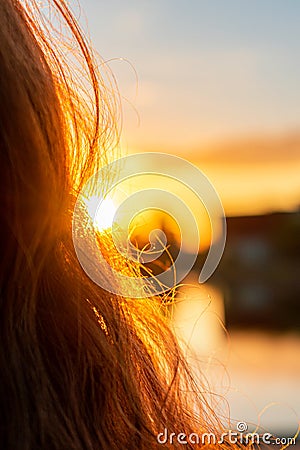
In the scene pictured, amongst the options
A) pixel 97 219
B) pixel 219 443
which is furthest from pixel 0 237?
pixel 219 443

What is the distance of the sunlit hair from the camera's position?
23.3 inches

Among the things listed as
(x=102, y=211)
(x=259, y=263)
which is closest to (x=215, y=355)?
(x=102, y=211)

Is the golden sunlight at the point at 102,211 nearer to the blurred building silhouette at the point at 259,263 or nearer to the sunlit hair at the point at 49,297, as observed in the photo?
the sunlit hair at the point at 49,297

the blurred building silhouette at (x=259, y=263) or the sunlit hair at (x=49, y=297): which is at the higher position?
the blurred building silhouette at (x=259, y=263)

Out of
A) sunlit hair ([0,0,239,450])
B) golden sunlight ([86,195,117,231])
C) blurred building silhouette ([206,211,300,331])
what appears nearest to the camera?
sunlit hair ([0,0,239,450])

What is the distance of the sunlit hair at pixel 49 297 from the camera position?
593 mm

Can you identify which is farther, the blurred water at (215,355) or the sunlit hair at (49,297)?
the blurred water at (215,355)

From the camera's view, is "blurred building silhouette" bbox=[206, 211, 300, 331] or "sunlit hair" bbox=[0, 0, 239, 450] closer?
"sunlit hair" bbox=[0, 0, 239, 450]

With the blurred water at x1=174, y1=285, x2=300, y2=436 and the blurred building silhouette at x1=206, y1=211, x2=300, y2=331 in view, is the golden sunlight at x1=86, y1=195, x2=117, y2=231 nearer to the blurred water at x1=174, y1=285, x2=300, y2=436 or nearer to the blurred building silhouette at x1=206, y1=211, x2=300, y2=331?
the blurred water at x1=174, y1=285, x2=300, y2=436

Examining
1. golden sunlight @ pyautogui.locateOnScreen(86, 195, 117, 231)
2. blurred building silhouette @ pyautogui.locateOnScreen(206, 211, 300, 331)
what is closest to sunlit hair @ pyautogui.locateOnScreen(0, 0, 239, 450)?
golden sunlight @ pyautogui.locateOnScreen(86, 195, 117, 231)

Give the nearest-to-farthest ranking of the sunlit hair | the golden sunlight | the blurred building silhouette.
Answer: the sunlit hair → the golden sunlight → the blurred building silhouette

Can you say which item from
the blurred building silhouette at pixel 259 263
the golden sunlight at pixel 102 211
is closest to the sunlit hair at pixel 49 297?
the golden sunlight at pixel 102 211

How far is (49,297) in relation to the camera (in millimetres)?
617

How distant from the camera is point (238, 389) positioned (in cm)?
103
